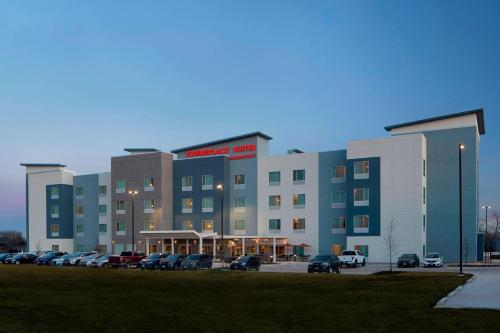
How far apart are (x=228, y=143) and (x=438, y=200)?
3085 cm

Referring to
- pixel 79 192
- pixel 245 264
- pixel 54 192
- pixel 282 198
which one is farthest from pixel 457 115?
pixel 54 192

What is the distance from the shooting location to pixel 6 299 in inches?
766

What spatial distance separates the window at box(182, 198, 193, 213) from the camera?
73.3 metres

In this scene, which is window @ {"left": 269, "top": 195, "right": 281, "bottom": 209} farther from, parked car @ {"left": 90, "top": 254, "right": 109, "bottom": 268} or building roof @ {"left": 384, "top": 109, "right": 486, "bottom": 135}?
parked car @ {"left": 90, "top": 254, "right": 109, "bottom": 268}

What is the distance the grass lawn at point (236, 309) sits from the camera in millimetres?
13492

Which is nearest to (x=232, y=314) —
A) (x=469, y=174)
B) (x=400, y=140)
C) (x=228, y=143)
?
(x=400, y=140)

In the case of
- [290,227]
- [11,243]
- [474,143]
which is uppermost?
[474,143]

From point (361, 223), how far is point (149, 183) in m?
32.5

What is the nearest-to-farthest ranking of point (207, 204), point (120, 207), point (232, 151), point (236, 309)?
point (236, 309)
point (207, 204)
point (232, 151)
point (120, 207)

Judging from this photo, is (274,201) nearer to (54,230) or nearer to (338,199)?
(338,199)

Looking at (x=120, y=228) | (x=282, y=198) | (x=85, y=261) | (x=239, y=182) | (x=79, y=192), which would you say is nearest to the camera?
(x=85, y=261)

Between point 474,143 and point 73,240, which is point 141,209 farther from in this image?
point 474,143

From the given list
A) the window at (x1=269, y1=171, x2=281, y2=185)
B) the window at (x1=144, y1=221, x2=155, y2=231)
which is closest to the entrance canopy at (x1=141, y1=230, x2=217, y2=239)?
the window at (x1=144, y1=221, x2=155, y2=231)

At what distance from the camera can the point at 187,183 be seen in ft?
243
